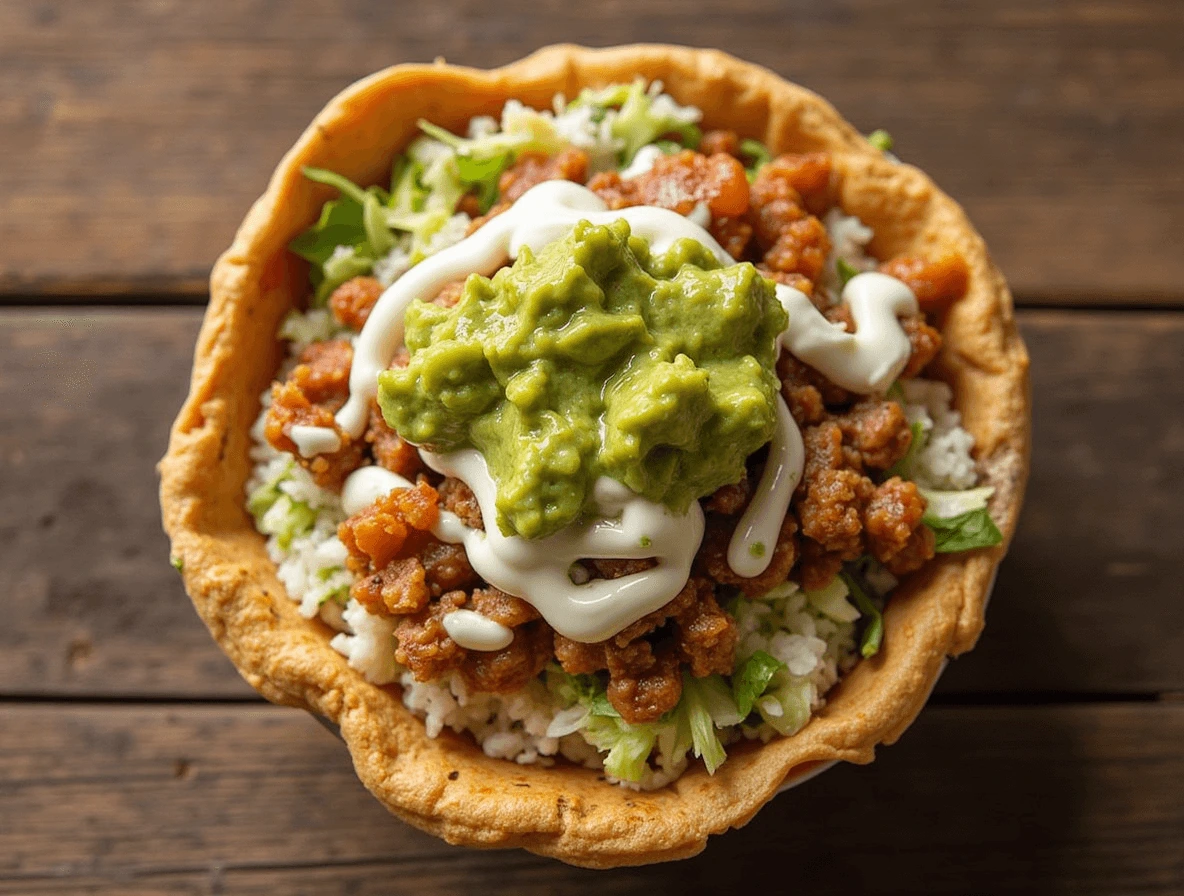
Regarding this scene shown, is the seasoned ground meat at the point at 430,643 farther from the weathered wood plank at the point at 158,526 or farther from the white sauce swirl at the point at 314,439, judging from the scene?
the weathered wood plank at the point at 158,526

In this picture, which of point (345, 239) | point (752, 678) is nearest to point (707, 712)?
point (752, 678)

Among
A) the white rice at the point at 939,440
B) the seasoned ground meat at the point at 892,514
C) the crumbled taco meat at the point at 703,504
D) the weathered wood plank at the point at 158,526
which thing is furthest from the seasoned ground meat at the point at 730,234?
the weathered wood plank at the point at 158,526

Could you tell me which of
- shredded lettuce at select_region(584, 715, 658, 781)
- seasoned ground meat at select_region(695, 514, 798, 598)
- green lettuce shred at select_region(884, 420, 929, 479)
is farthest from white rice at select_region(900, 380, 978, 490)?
shredded lettuce at select_region(584, 715, 658, 781)

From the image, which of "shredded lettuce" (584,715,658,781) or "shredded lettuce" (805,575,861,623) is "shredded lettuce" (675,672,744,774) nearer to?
"shredded lettuce" (584,715,658,781)

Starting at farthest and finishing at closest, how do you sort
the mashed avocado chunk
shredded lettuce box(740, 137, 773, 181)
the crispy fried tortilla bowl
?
shredded lettuce box(740, 137, 773, 181) → the crispy fried tortilla bowl → the mashed avocado chunk

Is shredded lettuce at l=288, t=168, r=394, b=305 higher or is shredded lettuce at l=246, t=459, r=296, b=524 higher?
shredded lettuce at l=288, t=168, r=394, b=305
